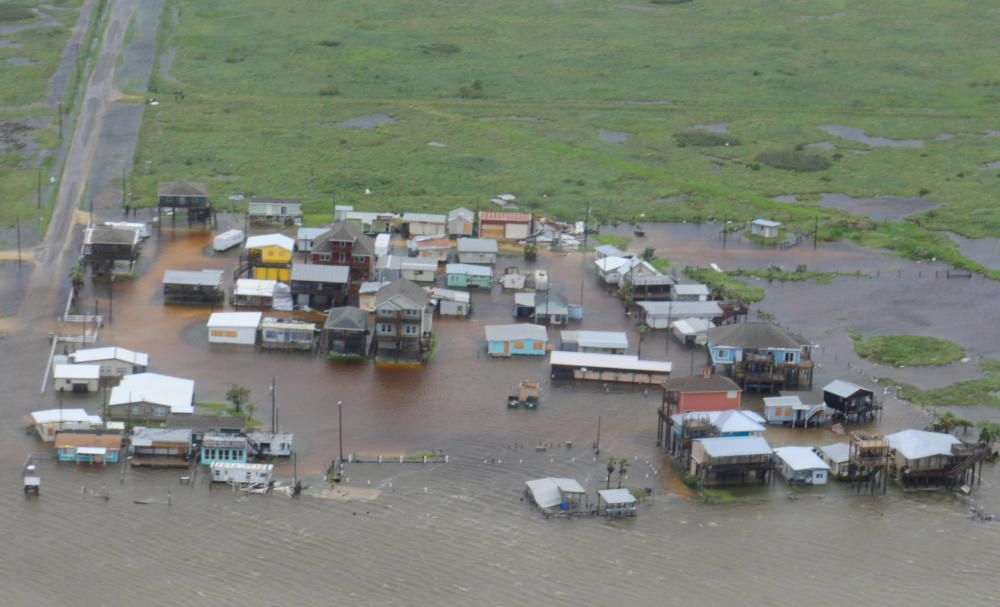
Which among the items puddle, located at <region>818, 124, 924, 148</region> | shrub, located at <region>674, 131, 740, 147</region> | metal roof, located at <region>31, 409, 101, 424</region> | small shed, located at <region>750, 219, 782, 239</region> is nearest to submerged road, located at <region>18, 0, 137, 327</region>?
metal roof, located at <region>31, 409, 101, 424</region>

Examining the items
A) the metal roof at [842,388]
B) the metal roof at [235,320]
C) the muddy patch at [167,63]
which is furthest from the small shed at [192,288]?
the muddy patch at [167,63]

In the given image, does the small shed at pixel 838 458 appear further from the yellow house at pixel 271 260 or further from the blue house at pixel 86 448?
the yellow house at pixel 271 260

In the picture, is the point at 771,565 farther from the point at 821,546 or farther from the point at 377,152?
the point at 377,152

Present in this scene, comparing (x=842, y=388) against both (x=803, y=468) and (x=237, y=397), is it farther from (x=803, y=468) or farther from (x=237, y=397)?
(x=237, y=397)

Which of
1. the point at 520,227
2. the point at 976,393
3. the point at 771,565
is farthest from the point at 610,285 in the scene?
the point at 771,565

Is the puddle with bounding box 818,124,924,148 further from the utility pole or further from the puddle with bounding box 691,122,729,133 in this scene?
the utility pole

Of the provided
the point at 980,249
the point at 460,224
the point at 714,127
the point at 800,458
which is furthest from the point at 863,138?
the point at 800,458
